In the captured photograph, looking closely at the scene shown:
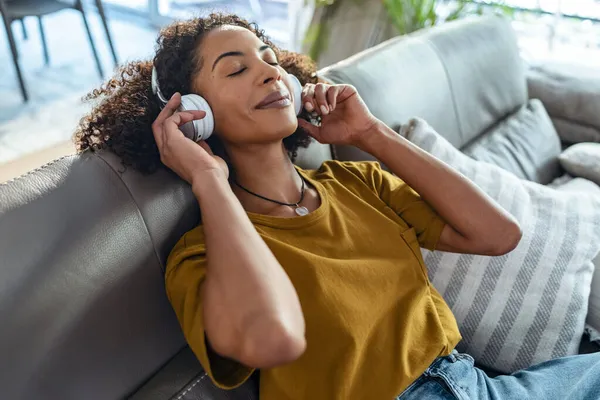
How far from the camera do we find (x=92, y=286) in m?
0.94

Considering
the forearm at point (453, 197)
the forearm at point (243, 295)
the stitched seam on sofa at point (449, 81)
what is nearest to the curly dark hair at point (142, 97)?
the forearm at point (243, 295)

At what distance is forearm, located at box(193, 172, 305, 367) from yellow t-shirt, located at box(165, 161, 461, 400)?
0.06 meters

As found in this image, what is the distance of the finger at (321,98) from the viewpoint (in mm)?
1242

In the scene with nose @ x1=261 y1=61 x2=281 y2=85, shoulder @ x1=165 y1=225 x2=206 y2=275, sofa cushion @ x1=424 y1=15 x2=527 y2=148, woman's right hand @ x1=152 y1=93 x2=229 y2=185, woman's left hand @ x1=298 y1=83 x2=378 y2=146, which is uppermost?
nose @ x1=261 y1=61 x2=281 y2=85

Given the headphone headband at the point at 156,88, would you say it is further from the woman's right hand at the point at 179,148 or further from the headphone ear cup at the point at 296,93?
the headphone ear cup at the point at 296,93

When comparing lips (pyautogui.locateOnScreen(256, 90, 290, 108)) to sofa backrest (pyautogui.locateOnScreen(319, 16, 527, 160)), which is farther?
sofa backrest (pyautogui.locateOnScreen(319, 16, 527, 160))

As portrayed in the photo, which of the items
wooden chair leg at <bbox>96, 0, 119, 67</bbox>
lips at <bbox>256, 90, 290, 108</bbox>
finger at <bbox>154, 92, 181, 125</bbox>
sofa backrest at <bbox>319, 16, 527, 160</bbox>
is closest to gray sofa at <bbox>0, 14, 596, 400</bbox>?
finger at <bbox>154, 92, 181, 125</bbox>

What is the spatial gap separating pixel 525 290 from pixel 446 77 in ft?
2.48

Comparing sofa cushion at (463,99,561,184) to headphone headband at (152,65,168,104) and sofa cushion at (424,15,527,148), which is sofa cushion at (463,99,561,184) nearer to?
sofa cushion at (424,15,527,148)

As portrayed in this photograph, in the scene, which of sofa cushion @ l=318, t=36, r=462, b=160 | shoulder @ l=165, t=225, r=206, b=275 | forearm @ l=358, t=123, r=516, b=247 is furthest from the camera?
sofa cushion @ l=318, t=36, r=462, b=160

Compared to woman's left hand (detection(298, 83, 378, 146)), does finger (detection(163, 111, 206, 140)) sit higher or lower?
higher

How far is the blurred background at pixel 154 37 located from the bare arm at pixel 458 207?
1.80ft

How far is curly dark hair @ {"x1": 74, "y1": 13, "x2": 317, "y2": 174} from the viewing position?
108 centimetres

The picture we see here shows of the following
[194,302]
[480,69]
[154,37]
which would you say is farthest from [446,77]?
[154,37]
